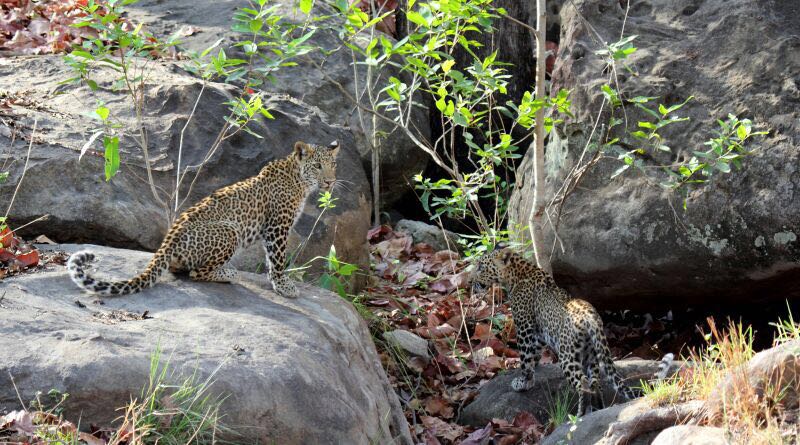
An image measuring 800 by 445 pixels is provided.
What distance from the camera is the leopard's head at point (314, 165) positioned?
9.22 m

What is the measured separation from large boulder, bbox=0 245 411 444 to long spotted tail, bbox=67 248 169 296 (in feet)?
0.26

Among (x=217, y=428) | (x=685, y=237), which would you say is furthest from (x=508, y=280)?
(x=217, y=428)

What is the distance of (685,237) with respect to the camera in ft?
32.3

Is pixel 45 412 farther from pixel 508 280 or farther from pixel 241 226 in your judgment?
pixel 508 280

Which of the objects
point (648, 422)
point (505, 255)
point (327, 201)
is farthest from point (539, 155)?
point (648, 422)

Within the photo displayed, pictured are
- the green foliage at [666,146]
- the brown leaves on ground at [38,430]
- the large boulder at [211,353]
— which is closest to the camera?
the brown leaves on ground at [38,430]

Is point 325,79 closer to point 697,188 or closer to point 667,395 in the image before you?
point 697,188

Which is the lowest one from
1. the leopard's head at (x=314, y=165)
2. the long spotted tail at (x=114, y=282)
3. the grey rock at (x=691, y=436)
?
the grey rock at (x=691, y=436)

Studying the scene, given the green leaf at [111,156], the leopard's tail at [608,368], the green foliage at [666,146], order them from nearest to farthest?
1. the green leaf at [111,156]
2. the green foliage at [666,146]
3. the leopard's tail at [608,368]

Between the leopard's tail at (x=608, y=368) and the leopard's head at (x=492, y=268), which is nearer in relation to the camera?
the leopard's tail at (x=608, y=368)

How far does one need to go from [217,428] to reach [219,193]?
2896 millimetres

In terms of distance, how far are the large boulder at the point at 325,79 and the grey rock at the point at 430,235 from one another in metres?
0.65

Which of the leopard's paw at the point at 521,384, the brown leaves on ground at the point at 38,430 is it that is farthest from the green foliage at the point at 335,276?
the brown leaves on ground at the point at 38,430

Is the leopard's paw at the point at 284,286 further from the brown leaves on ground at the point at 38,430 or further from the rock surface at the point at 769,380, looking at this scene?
the rock surface at the point at 769,380
